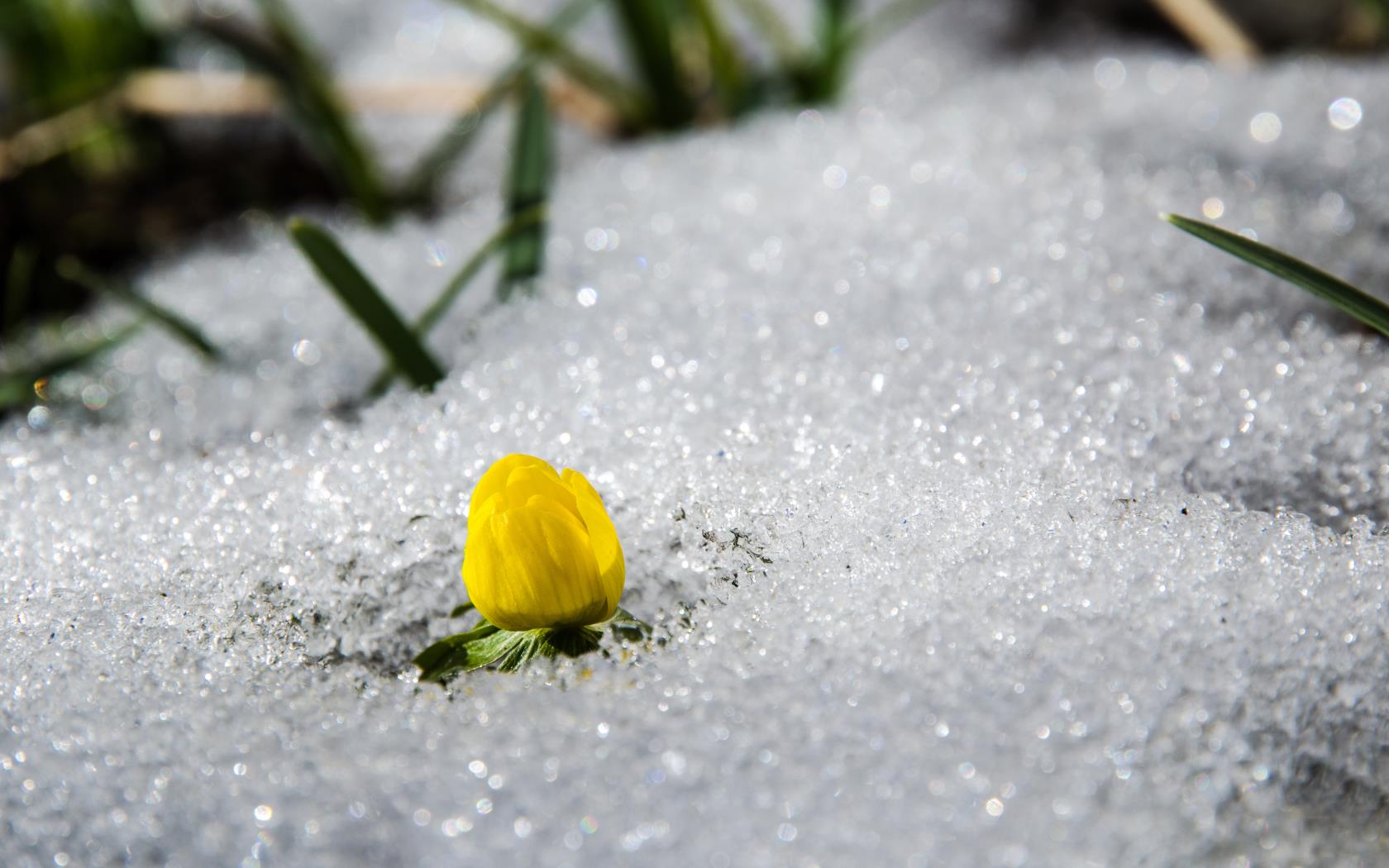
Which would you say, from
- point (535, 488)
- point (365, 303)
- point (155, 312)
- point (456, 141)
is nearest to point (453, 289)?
point (365, 303)

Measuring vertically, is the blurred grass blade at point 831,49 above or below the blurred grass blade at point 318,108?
below

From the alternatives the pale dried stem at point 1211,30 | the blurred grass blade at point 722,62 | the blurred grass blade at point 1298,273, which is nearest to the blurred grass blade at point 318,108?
the blurred grass blade at point 722,62

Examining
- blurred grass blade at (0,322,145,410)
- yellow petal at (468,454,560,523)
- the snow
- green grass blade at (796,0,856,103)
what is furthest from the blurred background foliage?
yellow petal at (468,454,560,523)

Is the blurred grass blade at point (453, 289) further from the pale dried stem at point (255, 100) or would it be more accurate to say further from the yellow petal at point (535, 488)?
the pale dried stem at point (255, 100)

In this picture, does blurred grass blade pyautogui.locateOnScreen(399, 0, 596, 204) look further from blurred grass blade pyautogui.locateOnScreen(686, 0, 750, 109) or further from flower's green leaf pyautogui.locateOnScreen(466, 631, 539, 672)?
flower's green leaf pyautogui.locateOnScreen(466, 631, 539, 672)

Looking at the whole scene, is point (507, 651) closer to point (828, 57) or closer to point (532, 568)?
point (532, 568)

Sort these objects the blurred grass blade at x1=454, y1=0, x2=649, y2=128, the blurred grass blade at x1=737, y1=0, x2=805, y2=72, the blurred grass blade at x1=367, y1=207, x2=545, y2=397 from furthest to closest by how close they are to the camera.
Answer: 1. the blurred grass blade at x1=737, y1=0, x2=805, y2=72
2. the blurred grass blade at x1=454, y1=0, x2=649, y2=128
3. the blurred grass blade at x1=367, y1=207, x2=545, y2=397
